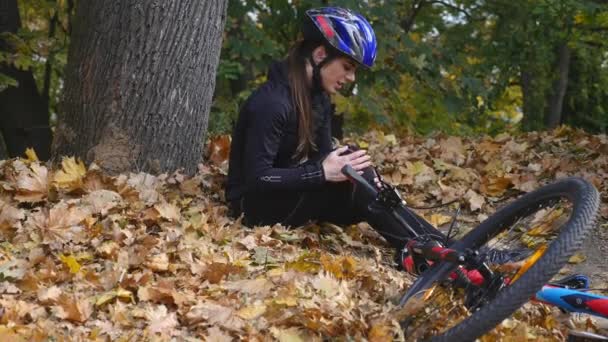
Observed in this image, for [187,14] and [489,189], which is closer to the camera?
[187,14]

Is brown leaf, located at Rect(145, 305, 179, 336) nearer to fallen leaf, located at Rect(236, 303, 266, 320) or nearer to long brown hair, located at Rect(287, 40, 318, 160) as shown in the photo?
fallen leaf, located at Rect(236, 303, 266, 320)

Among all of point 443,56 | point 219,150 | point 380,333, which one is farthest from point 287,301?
point 443,56

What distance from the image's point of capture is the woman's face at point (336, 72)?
4129 mm

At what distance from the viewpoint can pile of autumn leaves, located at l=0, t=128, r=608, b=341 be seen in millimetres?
2834

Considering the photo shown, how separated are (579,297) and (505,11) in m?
7.62

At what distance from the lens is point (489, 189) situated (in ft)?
17.4

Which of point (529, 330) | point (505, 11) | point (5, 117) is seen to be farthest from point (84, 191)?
point (505, 11)

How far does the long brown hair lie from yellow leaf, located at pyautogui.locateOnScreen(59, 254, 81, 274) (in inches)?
58.1

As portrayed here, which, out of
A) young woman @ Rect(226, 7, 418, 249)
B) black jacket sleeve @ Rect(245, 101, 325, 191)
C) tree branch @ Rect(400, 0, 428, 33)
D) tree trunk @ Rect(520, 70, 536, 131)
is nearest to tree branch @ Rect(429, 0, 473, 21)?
tree branch @ Rect(400, 0, 428, 33)

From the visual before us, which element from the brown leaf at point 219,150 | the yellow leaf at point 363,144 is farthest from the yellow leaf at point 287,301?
the yellow leaf at point 363,144

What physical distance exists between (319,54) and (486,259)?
5.28 ft

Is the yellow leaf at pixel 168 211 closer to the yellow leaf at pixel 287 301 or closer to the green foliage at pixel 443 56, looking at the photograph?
the yellow leaf at pixel 287 301

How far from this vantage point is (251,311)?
2.93m

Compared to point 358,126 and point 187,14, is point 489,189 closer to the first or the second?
point 187,14
